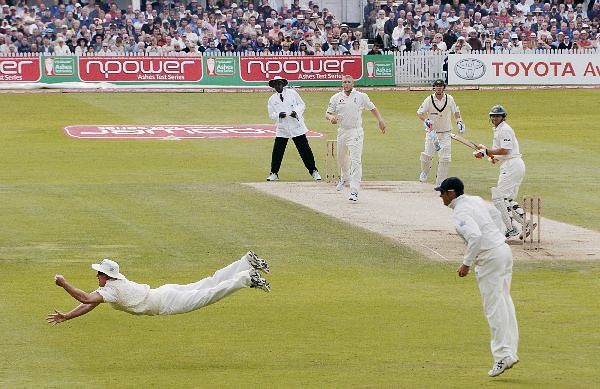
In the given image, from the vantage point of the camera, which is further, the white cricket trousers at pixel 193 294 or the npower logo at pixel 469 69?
the npower logo at pixel 469 69

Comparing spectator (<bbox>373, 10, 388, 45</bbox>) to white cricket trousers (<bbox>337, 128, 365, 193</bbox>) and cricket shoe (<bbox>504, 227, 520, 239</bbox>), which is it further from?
cricket shoe (<bbox>504, 227, 520, 239</bbox>)

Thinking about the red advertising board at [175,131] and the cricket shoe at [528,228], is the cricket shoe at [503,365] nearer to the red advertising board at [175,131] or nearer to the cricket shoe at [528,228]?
the cricket shoe at [528,228]

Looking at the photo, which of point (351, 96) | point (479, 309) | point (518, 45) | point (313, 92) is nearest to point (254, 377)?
point (479, 309)

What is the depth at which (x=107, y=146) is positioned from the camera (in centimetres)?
3344

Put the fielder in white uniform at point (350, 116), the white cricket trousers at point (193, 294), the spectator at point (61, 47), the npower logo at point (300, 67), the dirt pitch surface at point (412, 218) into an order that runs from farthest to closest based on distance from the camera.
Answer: the npower logo at point (300, 67) → the spectator at point (61, 47) → the fielder in white uniform at point (350, 116) → the dirt pitch surface at point (412, 218) → the white cricket trousers at point (193, 294)

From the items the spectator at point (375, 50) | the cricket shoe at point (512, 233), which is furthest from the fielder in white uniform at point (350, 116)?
the spectator at point (375, 50)

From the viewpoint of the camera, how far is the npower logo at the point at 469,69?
4716 centimetres

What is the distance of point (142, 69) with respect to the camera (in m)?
45.9

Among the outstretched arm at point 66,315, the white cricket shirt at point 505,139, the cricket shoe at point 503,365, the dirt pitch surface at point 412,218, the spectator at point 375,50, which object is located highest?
the white cricket shirt at point 505,139

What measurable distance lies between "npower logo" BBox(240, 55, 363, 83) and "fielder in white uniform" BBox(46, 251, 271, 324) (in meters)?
33.6

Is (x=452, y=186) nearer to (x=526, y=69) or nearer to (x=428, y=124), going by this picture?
(x=428, y=124)

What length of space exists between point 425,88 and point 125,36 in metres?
11.0

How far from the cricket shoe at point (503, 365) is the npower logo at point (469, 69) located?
36.4 meters

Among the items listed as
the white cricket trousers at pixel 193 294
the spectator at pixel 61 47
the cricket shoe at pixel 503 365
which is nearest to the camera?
the cricket shoe at pixel 503 365
